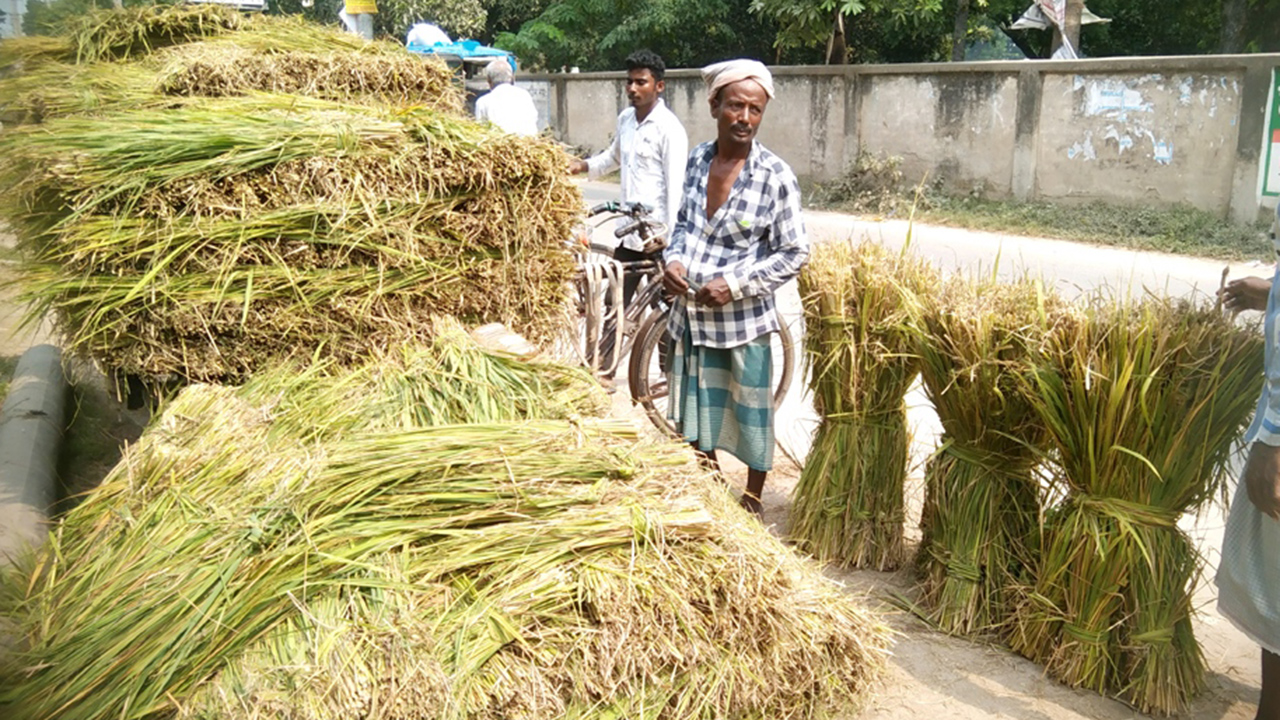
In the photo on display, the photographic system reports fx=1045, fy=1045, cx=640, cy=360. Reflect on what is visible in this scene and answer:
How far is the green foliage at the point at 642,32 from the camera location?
18609mm

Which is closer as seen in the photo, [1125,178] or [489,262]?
[489,262]

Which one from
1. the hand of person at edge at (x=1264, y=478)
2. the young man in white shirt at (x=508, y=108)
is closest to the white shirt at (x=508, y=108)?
the young man in white shirt at (x=508, y=108)

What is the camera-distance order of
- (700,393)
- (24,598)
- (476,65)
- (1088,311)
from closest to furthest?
(24,598) → (1088,311) → (700,393) → (476,65)

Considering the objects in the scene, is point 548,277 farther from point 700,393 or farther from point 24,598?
point 24,598

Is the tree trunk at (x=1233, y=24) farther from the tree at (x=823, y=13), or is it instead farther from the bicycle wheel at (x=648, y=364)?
the bicycle wheel at (x=648, y=364)

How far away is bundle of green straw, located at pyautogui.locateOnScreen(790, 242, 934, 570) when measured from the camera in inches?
138

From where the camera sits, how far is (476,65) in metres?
16.0

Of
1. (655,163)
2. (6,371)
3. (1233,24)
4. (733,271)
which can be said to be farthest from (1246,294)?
(1233,24)

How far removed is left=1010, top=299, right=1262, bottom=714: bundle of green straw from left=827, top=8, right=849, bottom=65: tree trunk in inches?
507

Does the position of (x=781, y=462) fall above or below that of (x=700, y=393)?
below

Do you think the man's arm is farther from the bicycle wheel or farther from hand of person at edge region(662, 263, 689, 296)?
the bicycle wheel

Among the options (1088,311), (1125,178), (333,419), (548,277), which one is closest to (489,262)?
(548,277)

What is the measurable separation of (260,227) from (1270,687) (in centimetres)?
294

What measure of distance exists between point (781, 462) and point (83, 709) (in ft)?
11.2
